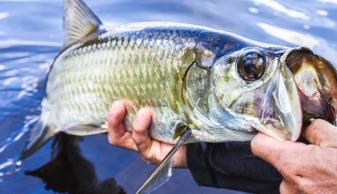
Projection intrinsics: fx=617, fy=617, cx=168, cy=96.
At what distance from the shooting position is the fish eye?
6.07 ft

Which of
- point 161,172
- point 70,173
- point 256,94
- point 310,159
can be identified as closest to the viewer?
point 310,159

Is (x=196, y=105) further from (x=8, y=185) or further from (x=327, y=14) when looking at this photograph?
(x=327, y=14)

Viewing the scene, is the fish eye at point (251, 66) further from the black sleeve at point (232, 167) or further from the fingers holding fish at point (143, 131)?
the black sleeve at point (232, 167)

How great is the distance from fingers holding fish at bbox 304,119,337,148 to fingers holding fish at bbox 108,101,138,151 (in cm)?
83

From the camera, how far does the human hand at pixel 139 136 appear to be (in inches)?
92.7

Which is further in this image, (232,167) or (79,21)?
(79,21)

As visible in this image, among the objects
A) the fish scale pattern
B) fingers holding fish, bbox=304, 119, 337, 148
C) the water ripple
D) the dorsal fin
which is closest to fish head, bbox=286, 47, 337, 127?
fingers holding fish, bbox=304, 119, 337, 148

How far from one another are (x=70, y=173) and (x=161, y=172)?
1014 millimetres

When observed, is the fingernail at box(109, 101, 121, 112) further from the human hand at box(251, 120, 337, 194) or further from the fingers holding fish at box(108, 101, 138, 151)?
the human hand at box(251, 120, 337, 194)

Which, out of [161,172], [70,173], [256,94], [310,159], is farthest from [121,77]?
[310,159]

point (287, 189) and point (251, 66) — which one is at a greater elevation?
point (251, 66)

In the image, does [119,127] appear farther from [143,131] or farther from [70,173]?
[70,173]

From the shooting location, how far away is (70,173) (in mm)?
3047

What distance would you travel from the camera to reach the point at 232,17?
17.0ft
